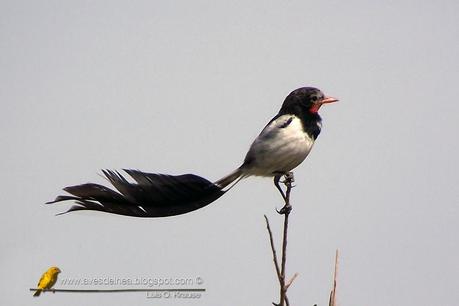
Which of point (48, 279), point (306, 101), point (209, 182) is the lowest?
point (48, 279)

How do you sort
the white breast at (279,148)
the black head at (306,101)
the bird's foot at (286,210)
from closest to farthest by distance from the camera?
the bird's foot at (286,210) → the white breast at (279,148) → the black head at (306,101)

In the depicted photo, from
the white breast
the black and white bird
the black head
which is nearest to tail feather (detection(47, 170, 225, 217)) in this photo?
the black and white bird

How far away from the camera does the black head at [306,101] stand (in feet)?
20.7

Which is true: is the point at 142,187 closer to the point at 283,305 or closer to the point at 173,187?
the point at 173,187

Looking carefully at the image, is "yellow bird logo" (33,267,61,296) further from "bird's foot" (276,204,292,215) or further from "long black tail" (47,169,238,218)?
"bird's foot" (276,204,292,215)

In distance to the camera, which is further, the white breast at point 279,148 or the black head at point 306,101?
the black head at point 306,101

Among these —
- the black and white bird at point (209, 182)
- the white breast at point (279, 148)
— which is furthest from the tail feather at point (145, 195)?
the white breast at point (279, 148)

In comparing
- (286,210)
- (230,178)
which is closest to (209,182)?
(230,178)

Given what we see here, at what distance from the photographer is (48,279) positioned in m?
5.26

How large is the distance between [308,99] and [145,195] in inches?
74.1

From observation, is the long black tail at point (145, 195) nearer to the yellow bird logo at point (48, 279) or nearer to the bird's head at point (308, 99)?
the yellow bird logo at point (48, 279)

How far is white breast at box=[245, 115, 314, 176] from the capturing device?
601 centimetres

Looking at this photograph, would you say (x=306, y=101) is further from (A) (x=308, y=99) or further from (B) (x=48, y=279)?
(B) (x=48, y=279)

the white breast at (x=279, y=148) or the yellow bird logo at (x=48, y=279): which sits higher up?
the white breast at (x=279, y=148)
